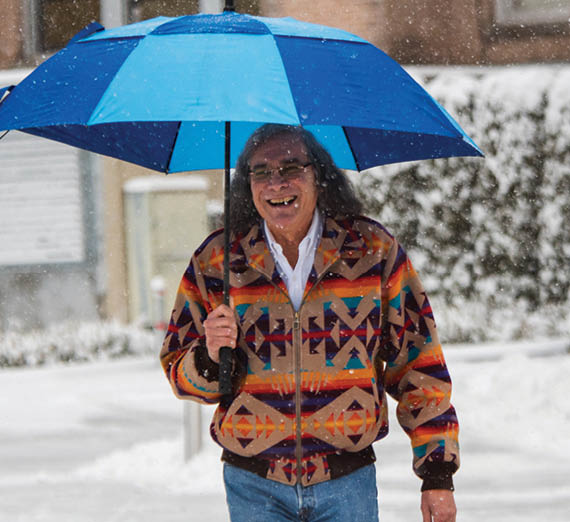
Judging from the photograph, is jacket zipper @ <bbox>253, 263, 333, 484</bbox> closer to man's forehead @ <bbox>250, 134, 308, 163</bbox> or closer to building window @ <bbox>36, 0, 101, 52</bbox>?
man's forehead @ <bbox>250, 134, 308, 163</bbox>

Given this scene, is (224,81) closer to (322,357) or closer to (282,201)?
(282,201)

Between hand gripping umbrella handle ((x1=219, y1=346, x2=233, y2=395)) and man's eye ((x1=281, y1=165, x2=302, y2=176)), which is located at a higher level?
man's eye ((x1=281, y1=165, x2=302, y2=176))

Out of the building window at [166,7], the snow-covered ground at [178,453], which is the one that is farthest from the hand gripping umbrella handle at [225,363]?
the building window at [166,7]

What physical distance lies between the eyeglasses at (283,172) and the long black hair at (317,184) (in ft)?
0.25

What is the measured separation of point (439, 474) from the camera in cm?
262

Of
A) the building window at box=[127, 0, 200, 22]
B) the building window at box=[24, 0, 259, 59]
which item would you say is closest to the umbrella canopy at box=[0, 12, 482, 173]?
the building window at box=[127, 0, 200, 22]

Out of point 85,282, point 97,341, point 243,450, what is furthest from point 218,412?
point 85,282

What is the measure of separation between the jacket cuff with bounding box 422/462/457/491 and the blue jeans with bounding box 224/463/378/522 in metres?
0.17

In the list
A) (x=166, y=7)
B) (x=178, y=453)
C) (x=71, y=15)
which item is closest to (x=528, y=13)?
(x=166, y=7)

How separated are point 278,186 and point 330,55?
40 centimetres

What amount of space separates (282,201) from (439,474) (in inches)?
35.2

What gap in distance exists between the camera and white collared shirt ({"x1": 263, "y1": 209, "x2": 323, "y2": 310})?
2.66 m

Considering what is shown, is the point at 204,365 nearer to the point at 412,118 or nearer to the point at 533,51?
the point at 412,118

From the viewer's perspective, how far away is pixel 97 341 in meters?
11.3
